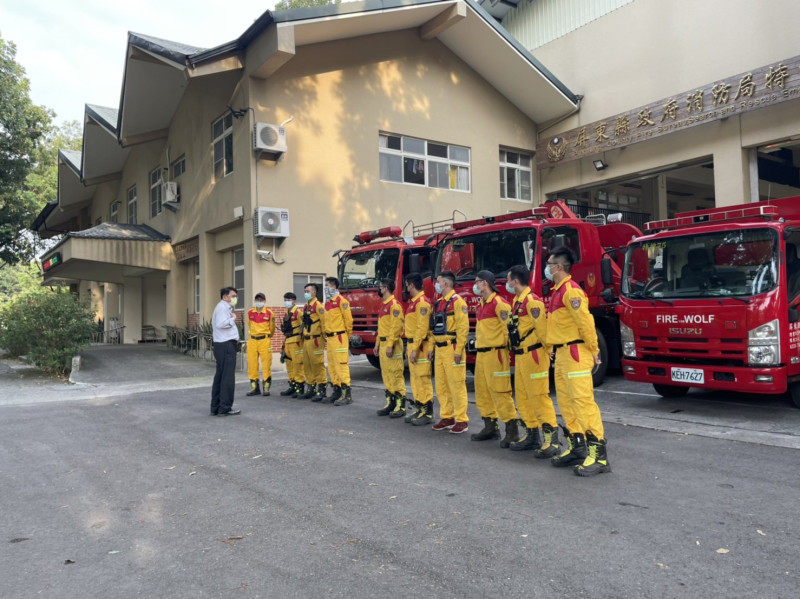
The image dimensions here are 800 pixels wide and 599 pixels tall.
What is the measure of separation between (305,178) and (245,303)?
363 cm

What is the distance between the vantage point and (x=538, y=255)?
9.25 meters

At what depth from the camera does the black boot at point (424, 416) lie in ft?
25.1

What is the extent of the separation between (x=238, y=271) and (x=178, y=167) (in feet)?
19.4

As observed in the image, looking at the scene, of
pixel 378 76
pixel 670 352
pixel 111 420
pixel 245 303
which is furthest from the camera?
pixel 378 76

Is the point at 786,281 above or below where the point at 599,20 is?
below

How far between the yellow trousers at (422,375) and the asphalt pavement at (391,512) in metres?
0.49

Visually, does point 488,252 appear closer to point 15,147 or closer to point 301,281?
point 301,281

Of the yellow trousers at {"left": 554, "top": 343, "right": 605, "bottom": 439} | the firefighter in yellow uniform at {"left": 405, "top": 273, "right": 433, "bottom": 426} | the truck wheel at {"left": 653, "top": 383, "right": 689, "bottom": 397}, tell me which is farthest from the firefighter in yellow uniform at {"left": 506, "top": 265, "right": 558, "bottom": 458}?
the truck wheel at {"left": 653, "top": 383, "right": 689, "bottom": 397}

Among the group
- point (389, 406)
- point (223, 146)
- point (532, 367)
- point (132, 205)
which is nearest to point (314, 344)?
point (389, 406)

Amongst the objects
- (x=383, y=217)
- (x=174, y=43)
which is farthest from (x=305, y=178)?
(x=174, y=43)

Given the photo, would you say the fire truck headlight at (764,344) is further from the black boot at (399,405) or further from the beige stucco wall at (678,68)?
the beige stucco wall at (678,68)

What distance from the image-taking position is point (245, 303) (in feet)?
51.2

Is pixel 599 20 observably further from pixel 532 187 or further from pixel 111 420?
pixel 111 420

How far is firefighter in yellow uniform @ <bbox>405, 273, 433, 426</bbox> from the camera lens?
7512 mm
